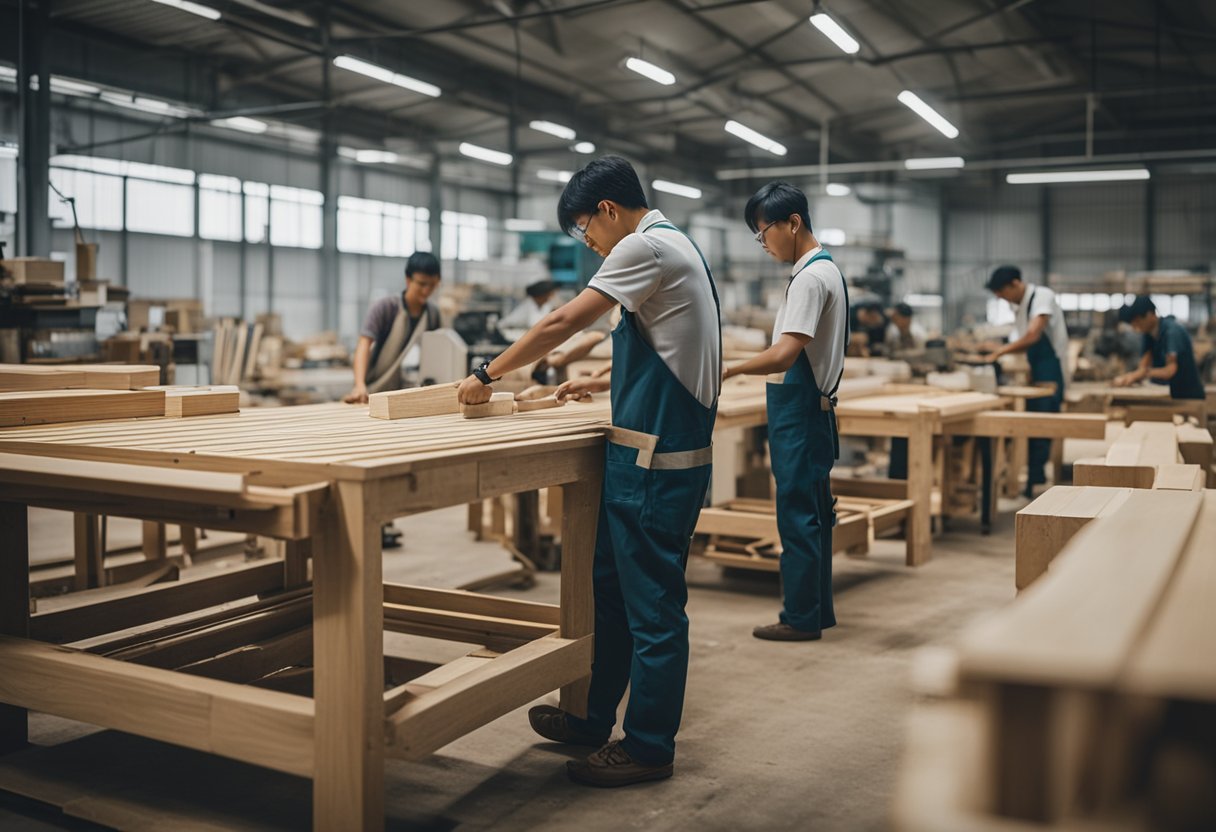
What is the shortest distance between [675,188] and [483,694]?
59.7ft

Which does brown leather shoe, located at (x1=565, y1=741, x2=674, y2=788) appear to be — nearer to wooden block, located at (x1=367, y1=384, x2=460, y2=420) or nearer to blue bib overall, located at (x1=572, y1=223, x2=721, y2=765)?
blue bib overall, located at (x1=572, y1=223, x2=721, y2=765)

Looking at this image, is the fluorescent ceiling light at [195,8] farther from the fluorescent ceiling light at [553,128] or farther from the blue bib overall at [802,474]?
the blue bib overall at [802,474]

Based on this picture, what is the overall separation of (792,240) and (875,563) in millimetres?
2320

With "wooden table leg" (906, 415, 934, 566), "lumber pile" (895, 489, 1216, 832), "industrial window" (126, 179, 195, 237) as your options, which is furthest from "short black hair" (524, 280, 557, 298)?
"industrial window" (126, 179, 195, 237)

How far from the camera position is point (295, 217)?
60.7 ft

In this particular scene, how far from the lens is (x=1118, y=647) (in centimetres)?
98

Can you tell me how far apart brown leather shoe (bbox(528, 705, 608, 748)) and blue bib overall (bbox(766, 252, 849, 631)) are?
128cm

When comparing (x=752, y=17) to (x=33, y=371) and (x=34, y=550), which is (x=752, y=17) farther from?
(x=33, y=371)

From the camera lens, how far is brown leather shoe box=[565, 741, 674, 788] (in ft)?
8.56

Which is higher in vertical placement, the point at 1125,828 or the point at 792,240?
the point at 792,240

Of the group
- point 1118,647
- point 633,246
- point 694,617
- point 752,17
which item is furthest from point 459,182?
point 1118,647

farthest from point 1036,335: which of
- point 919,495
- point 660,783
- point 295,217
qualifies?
point 295,217

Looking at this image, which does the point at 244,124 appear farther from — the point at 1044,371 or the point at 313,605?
the point at 313,605

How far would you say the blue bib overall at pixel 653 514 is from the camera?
2574 millimetres
